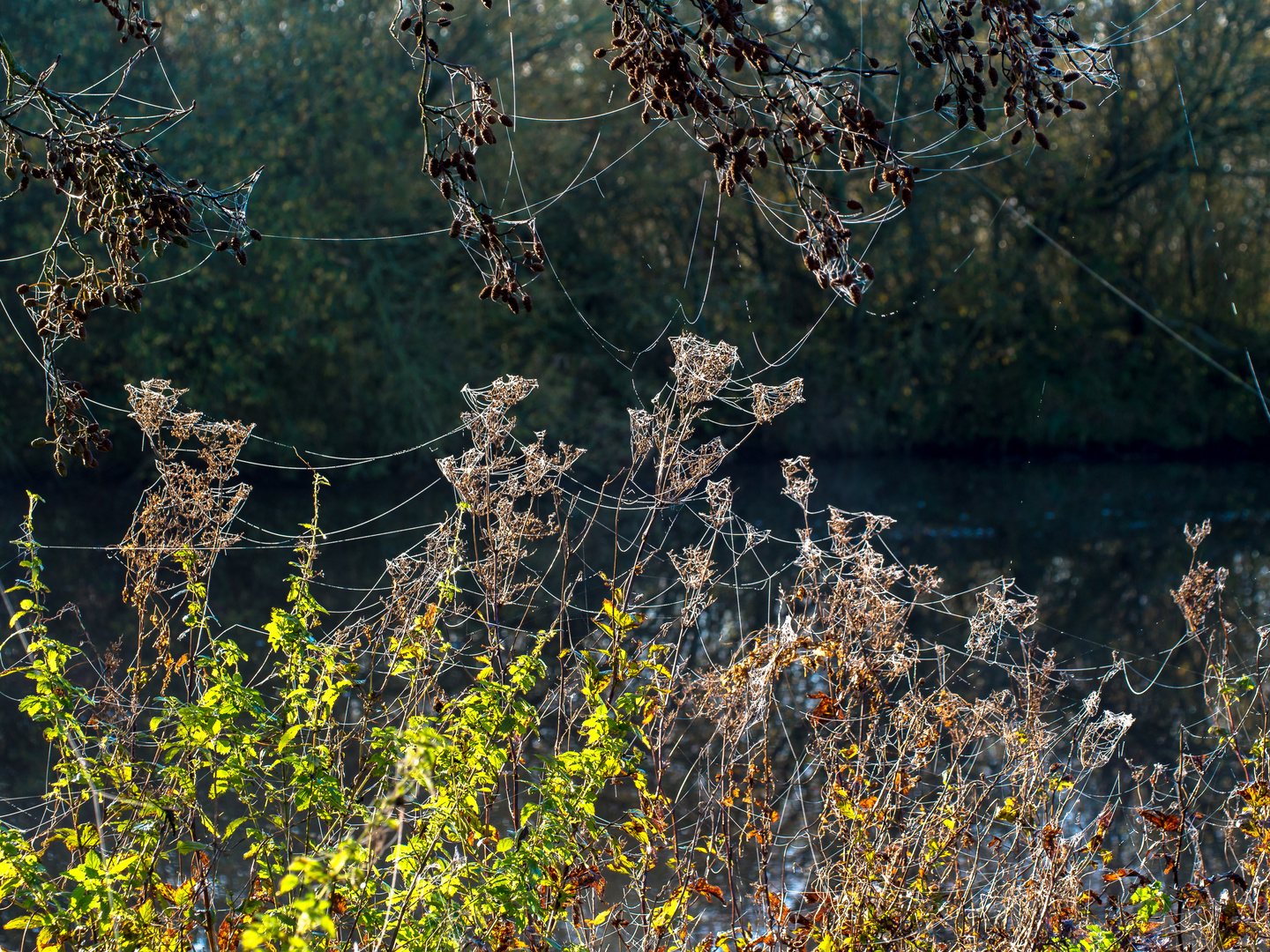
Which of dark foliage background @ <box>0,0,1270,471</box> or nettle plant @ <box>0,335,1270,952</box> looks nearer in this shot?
nettle plant @ <box>0,335,1270,952</box>

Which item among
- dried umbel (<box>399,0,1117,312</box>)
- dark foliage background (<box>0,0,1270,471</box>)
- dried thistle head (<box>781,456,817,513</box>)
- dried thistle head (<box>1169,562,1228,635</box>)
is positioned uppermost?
dark foliage background (<box>0,0,1270,471</box>)

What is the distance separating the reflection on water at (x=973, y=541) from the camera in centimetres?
821

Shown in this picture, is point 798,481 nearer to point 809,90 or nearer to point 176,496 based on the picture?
point 809,90

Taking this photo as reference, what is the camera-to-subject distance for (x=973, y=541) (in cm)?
1322

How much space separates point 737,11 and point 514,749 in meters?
1.89

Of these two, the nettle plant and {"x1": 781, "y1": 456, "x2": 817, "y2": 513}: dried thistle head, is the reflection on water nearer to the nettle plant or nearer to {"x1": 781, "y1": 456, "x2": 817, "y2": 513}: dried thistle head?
the nettle plant

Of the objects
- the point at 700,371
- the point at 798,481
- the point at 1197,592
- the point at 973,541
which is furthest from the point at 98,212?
the point at 973,541

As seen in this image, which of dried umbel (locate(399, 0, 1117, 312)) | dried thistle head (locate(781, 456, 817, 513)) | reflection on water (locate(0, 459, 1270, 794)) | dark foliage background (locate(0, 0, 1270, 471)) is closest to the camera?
dried umbel (locate(399, 0, 1117, 312))

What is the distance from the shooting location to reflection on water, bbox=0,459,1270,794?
8.21 m

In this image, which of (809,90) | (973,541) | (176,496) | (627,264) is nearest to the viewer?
(809,90)

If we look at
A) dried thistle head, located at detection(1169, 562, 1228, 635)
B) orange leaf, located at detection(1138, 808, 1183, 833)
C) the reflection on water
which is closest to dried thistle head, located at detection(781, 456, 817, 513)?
dried thistle head, located at detection(1169, 562, 1228, 635)

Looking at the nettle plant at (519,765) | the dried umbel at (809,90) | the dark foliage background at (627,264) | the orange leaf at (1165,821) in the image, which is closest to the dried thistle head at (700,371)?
the nettle plant at (519,765)

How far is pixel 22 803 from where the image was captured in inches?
229

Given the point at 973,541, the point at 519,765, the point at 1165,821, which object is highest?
the point at 973,541
